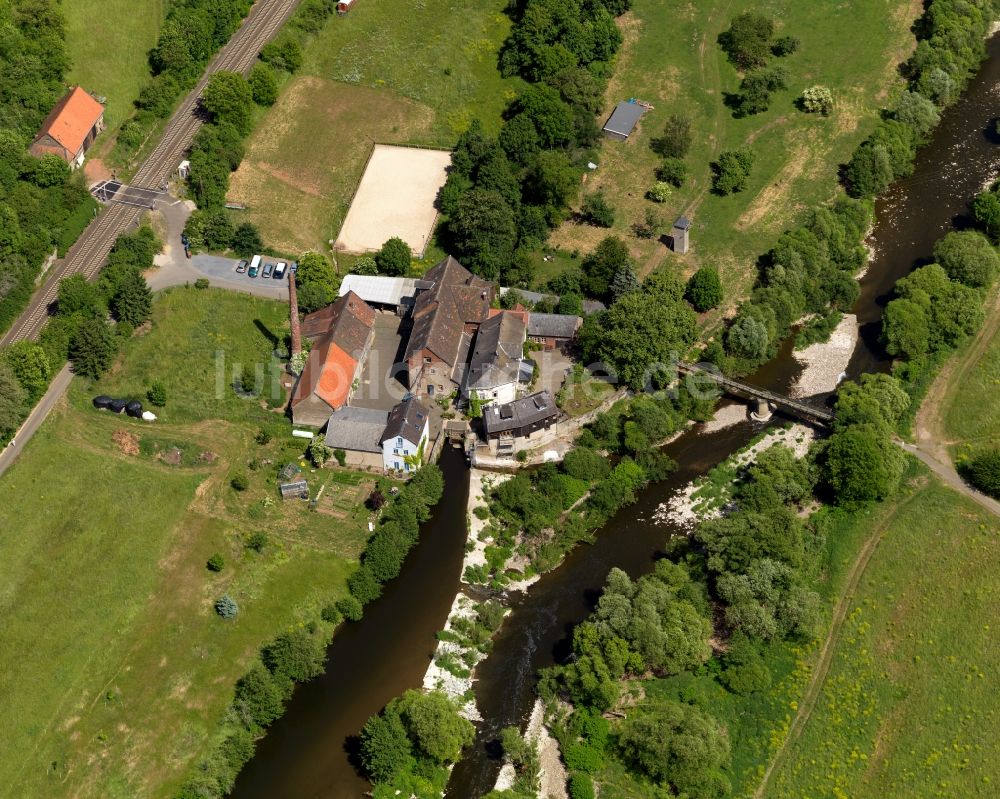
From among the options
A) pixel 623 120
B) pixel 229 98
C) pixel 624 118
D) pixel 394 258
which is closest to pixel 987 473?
pixel 394 258

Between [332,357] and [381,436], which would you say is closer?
[381,436]

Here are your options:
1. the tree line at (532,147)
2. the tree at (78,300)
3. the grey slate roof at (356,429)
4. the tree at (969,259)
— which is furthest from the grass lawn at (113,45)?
the tree at (969,259)

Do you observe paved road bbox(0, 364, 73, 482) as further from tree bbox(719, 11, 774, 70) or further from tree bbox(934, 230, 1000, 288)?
tree bbox(719, 11, 774, 70)

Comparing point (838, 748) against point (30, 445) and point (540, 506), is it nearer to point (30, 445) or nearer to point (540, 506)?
point (540, 506)

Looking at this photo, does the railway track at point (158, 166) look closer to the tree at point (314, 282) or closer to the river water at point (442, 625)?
the tree at point (314, 282)

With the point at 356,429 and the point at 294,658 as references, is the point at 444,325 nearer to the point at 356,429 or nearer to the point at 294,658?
the point at 356,429

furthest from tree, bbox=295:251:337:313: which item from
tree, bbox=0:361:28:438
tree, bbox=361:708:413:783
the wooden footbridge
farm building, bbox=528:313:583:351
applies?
tree, bbox=361:708:413:783
